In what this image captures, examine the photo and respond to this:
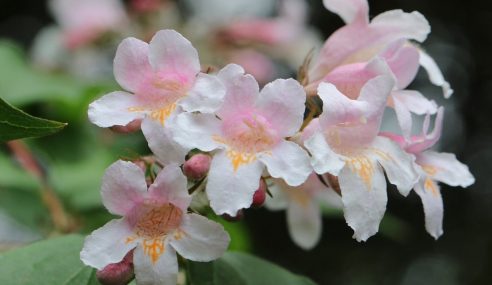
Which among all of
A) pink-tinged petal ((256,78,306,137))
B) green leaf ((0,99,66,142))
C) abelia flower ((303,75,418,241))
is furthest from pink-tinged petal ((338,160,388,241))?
green leaf ((0,99,66,142))

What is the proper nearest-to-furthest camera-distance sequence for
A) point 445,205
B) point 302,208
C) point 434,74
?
point 434,74 < point 302,208 < point 445,205

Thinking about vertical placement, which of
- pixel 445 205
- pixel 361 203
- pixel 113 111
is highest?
pixel 113 111

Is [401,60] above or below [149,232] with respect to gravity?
above

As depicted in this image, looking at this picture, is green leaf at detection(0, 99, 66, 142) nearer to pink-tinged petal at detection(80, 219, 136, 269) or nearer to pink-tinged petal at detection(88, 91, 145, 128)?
pink-tinged petal at detection(88, 91, 145, 128)

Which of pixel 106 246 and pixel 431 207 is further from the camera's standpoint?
pixel 431 207

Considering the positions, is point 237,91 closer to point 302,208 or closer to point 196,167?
point 196,167

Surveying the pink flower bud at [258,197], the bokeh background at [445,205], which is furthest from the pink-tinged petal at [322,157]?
the bokeh background at [445,205]

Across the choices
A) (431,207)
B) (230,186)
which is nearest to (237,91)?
(230,186)
